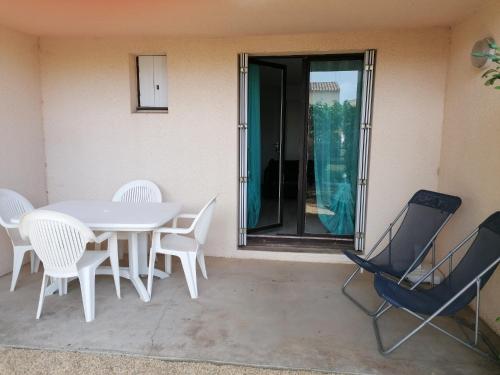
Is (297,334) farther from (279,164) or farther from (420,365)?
(279,164)

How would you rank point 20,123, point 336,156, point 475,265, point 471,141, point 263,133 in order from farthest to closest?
point 263,133
point 336,156
point 20,123
point 471,141
point 475,265

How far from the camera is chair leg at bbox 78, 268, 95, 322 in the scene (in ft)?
9.73

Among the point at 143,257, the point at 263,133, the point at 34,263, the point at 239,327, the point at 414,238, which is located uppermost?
the point at 263,133

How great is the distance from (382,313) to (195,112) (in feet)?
9.46

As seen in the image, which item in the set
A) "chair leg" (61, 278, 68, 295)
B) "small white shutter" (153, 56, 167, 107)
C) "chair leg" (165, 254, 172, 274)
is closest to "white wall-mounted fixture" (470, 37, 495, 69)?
"small white shutter" (153, 56, 167, 107)

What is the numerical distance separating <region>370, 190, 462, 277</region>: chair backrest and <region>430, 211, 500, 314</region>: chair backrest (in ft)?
1.34

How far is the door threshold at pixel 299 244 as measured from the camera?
4500mm

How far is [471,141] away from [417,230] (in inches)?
35.9

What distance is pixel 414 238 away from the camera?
3508 mm

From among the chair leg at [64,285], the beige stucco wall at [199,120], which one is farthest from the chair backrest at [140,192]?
the chair leg at [64,285]

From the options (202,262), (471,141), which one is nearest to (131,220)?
(202,262)

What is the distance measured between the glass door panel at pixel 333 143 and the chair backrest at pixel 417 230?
955 mm

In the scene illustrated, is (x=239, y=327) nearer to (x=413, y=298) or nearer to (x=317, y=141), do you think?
(x=413, y=298)

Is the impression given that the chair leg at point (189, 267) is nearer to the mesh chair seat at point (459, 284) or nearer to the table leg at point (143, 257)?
the table leg at point (143, 257)
